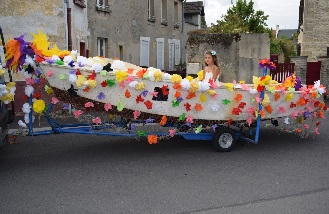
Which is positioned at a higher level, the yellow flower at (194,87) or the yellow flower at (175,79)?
the yellow flower at (175,79)

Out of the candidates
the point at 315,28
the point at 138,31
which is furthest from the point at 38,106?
the point at 315,28

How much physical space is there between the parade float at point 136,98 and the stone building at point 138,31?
8.78 m

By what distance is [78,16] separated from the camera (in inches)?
547

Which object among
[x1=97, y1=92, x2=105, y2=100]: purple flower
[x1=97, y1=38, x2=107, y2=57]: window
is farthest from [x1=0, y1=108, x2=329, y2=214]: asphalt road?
[x1=97, y1=38, x2=107, y2=57]: window

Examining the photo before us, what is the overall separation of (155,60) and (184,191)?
17880mm

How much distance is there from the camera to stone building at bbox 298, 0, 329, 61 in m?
22.8

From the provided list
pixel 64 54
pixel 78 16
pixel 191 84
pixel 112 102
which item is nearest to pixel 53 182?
pixel 112 102

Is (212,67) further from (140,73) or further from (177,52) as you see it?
(177,52)

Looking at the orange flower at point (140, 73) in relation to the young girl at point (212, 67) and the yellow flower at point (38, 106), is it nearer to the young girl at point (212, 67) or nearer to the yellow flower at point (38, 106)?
the yellow flower at point (38, 106)

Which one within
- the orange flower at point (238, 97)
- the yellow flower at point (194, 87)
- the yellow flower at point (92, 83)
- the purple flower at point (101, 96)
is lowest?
the orange flower at point (238, 97)

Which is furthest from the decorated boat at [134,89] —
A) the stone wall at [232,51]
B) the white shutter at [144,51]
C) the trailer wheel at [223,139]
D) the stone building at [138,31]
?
the white shutter at [144,51]

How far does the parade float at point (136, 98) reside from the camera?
20.2 feet

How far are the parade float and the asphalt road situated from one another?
0.45m

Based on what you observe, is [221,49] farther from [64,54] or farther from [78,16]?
[64,54]
